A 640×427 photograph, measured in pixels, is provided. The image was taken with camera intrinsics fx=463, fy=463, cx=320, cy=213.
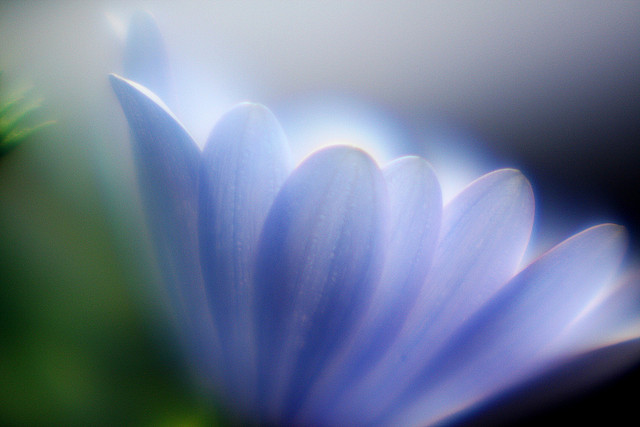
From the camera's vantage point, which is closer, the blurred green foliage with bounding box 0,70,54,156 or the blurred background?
the blurred green foliage with bounding box 0,70,54,156

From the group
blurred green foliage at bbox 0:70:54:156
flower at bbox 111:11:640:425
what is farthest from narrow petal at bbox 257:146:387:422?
blurred green foliage at bbox 0:70:54:156

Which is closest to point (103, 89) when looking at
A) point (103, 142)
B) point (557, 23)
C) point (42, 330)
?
point (103, 142)

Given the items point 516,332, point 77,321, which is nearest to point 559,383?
point 516,332

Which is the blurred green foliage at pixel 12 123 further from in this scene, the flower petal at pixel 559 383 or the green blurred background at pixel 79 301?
the flower petal at pixel 559 383

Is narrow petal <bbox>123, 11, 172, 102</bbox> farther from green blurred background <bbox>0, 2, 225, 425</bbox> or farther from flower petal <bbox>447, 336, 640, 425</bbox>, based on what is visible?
flower petal <bbox>447, 336, 640, 425</bbox>

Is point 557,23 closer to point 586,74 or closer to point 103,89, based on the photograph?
point 586,74

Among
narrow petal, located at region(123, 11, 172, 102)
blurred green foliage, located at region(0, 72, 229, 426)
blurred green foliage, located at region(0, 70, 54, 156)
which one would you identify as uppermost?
narrow petal, located at region(123, 11, 172, 102)

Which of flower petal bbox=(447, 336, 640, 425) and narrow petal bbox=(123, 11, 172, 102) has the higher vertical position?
narrow petal bbox=(123, 11, 172, 102)
